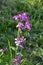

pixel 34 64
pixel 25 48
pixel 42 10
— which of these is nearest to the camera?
pixel 34 64

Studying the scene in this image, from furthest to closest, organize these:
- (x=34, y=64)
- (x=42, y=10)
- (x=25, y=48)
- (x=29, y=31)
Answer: (x=42, y=10), (x=29, y=31), (x=25, y=48), (x=34, y=64)

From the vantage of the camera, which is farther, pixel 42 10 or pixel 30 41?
pixel 42 10

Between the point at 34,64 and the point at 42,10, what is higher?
the point at 42,10

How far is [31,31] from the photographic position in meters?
3.67

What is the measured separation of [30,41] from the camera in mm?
3494

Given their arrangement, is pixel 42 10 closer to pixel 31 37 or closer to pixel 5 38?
pixel 31 37

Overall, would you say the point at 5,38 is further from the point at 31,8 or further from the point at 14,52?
the point at 31,8

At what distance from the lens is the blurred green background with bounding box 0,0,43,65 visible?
127 inches

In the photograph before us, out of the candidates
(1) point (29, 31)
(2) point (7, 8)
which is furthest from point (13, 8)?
(1) point (29, 31)

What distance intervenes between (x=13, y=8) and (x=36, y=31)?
2.36ft

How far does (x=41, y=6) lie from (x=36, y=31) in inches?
27.0

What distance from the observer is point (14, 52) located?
3.16m

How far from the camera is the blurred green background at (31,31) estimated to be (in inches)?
127

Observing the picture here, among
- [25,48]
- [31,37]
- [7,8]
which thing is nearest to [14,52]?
[25,48]
